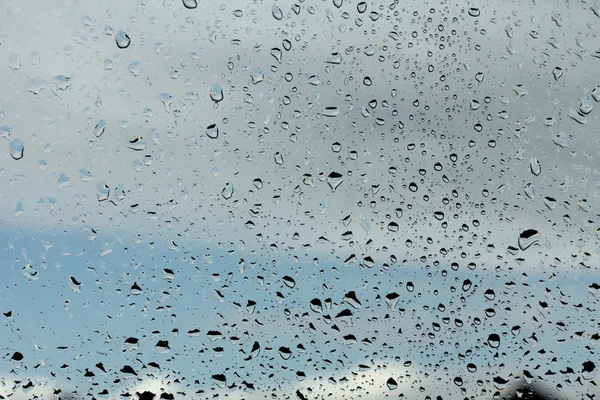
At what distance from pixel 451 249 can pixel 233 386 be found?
1.37 m

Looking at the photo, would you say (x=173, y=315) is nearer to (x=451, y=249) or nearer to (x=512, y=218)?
(x=451, y=249)

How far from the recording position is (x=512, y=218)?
3367 mm

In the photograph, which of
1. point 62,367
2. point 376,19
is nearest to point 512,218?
point 376,19

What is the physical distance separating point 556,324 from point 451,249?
2.15ft

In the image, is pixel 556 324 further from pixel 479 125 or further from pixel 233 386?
pixel 233 386

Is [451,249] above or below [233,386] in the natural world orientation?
above

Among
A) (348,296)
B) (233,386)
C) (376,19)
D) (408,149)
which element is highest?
(376,19)

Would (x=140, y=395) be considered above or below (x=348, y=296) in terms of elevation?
below

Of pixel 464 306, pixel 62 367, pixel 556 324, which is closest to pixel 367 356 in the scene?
pixel 464 306

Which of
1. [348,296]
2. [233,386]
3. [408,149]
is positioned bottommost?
[233,386]

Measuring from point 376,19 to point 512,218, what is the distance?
130cm

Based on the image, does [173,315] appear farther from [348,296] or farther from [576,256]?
[576,256]

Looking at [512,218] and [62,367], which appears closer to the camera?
[62,367]

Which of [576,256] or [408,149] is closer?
[576,256]
